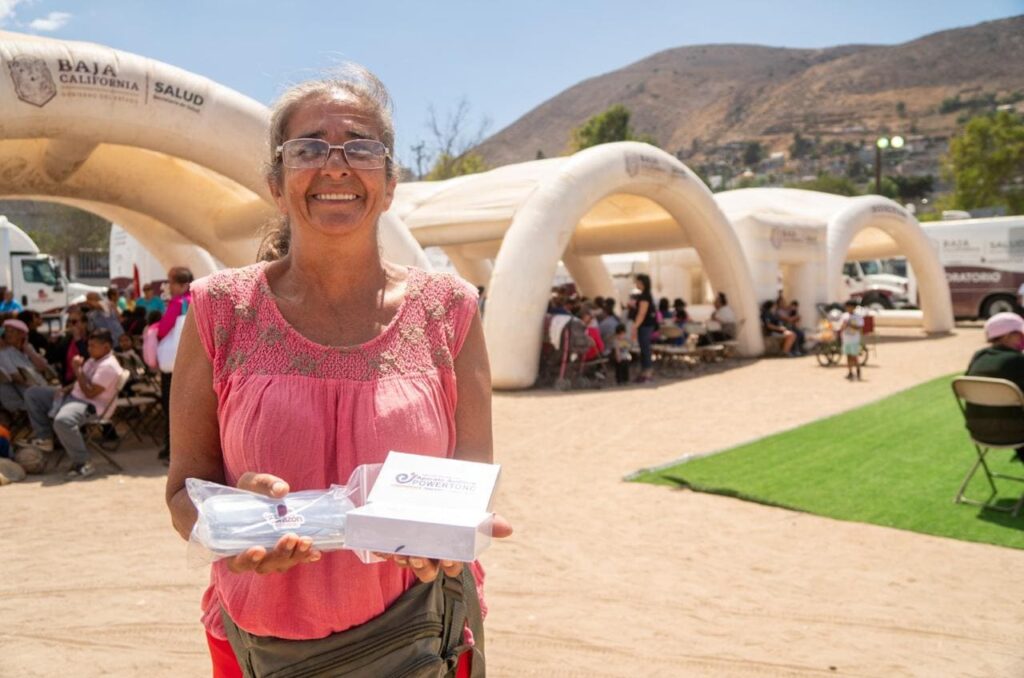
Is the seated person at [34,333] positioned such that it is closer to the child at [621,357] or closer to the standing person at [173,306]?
the standing person at [173,306]

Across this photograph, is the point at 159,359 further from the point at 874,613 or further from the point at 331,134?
the point at 331,134

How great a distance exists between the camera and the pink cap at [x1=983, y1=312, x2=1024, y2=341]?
5930mm

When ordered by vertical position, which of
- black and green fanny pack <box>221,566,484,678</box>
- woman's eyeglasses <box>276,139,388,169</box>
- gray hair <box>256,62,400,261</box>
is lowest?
black and green fanny pack <box>221,566,484,678</box>

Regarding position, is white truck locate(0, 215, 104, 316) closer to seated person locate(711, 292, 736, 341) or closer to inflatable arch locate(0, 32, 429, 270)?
inflatable arch locate(0, 32, 429, 270)


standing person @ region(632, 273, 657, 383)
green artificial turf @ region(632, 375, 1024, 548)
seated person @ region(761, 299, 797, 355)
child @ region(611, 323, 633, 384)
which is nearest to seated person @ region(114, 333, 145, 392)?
green artificial turf @ region(632, 375, 1024, 548)

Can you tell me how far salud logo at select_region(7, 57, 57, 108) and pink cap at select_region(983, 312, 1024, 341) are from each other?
25.1 ft

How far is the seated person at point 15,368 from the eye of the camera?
8242 mm

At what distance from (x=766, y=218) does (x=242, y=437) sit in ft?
57.8

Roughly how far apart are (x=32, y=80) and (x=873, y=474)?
25.3ft

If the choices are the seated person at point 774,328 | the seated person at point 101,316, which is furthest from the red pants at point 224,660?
the seated person at point 774,328

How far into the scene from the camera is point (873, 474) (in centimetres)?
705

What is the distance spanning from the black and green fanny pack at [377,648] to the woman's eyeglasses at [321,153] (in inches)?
31.6

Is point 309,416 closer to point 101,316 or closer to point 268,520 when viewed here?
point 268,520

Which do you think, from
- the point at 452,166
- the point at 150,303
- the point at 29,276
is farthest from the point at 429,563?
the point at 452,166
